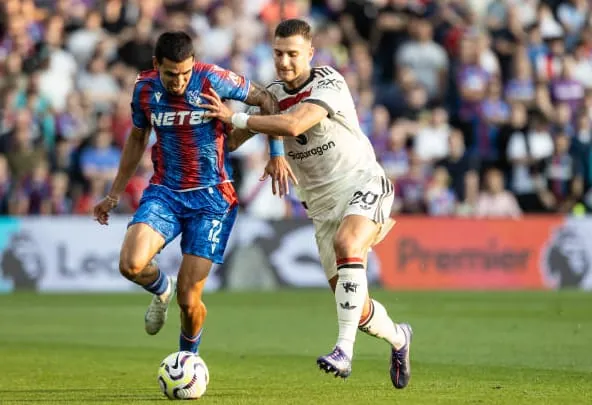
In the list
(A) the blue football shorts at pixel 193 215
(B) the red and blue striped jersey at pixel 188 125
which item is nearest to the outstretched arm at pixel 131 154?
(B) the red and blue striped jersey at pixel 188 125

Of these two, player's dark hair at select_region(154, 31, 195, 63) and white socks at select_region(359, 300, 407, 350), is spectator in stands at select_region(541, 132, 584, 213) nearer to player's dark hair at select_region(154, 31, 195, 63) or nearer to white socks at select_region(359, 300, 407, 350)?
white socks at select_region(359, 300, 407, 350)

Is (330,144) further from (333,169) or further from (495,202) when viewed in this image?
(495,202)

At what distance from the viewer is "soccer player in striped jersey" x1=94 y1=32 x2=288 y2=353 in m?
9.80

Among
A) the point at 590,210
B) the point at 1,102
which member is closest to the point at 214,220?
the point at 1,102

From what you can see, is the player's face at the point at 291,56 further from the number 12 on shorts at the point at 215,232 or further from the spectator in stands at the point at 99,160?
the spectator in stands at the point at 99,160

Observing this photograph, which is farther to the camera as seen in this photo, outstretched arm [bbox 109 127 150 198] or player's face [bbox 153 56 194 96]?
outstretched arm [bbox 109 127 150 198]

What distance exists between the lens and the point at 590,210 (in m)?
22.8

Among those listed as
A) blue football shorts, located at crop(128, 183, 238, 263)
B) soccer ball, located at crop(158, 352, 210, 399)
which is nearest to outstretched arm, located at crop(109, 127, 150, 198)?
blue football shorts, located at crop(128, 183, 238, 263)

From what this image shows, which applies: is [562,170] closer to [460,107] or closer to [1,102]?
[460,107]

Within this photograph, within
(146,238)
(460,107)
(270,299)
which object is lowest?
(270,299)

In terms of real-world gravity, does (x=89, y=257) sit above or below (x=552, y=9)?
below

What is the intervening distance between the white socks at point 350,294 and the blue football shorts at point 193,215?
1170 mm

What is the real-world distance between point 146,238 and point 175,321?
21.4 feet

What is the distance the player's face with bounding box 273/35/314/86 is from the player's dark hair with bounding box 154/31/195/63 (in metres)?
0.64
